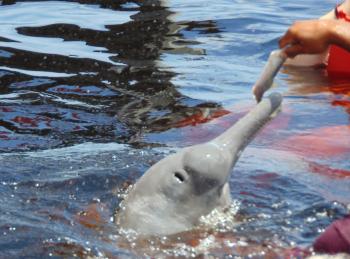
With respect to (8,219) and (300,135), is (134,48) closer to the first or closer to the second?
(300,135)

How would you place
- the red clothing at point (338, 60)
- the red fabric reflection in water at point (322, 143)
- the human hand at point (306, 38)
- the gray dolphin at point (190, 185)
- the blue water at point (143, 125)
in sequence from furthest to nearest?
the red clothing at point (338, 60) → the red fabric reflection in water at point (322, 143) → the human hand at point (306, 38) → the blue water at point (143, 125) → the gray dolphin at point (190, 185)

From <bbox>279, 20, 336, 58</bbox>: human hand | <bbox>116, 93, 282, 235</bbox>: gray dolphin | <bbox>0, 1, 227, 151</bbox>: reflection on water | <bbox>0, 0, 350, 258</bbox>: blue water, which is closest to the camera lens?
<bbox>116, 93, 282, 235</bbox>: gray dolphin

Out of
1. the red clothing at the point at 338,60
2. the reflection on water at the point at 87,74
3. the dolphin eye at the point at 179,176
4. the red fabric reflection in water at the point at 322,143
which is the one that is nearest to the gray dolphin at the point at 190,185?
the dolphin eye at the point at 179,176

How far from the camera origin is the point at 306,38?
3.84m

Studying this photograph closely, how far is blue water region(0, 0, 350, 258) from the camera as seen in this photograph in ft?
12.1

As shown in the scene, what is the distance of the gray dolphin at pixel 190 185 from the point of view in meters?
3.58

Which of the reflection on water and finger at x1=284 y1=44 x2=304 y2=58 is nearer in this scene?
finger at x1=284 y1=44 x2=304 y2=58

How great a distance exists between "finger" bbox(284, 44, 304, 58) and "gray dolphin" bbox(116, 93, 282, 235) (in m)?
0.25

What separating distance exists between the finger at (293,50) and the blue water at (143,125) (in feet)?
2.44

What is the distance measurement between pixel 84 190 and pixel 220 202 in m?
0.85

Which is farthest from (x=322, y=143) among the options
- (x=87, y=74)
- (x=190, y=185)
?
(x=87, y=74)

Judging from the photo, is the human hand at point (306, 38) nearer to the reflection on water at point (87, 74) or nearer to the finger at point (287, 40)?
the finger at point (287, 40)

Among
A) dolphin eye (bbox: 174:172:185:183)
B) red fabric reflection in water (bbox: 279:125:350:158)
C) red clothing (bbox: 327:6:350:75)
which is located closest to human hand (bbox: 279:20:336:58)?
dolphin eye (bbox: 174:172:185:183)

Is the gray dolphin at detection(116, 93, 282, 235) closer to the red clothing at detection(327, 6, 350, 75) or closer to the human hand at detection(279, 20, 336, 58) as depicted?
the human hand at detection(279, 20, 336, 58)
